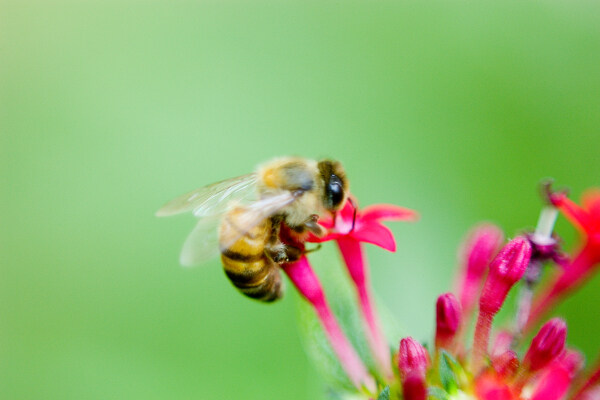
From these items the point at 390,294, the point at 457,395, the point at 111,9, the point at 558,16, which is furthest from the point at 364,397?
the point at 558,16

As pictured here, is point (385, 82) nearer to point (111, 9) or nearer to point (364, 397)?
point (111, 9)

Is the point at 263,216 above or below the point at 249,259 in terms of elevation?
above

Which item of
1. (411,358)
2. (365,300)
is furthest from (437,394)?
(365,300)

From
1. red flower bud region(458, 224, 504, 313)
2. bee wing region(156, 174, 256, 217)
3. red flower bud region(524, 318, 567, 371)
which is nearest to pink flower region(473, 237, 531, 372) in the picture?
red flower bud region(524, 318, 567, 371)

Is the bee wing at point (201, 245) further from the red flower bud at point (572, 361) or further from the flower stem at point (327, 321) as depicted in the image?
the red flower bud at point (572, 361)

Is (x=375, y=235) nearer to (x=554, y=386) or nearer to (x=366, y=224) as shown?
(x=366, y=224)

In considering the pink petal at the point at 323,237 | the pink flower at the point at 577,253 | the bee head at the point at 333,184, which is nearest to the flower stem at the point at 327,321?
the pink petal at the point at 323,237

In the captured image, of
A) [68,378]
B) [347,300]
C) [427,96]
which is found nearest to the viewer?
[347,300]
